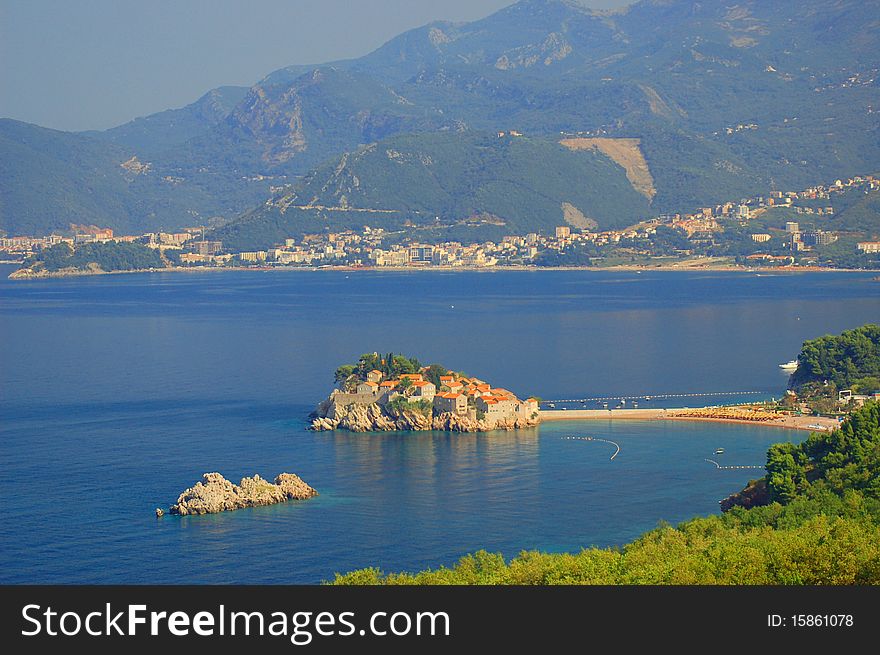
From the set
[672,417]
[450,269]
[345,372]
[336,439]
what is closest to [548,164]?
[450,269]

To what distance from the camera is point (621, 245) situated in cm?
12562

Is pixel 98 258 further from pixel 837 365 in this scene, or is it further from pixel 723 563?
pixel 723 563

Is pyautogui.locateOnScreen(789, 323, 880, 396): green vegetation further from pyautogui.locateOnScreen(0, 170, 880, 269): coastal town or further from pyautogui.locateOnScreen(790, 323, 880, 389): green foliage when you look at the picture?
pyautogui.locateOnScreen(0, 170, 880, 269): coastal town

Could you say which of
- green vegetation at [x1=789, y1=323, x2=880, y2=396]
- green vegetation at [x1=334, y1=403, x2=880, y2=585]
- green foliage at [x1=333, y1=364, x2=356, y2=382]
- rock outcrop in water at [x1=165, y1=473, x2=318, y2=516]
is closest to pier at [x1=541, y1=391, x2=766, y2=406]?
green vegetation at [x1=789, y1=323, x2=880, y2=396]

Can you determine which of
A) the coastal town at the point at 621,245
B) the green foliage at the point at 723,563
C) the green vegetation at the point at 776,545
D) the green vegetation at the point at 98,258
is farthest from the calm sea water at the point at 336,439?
the green vegetation at the point at 98,258

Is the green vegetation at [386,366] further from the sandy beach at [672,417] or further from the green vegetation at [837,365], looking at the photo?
the green vegetation at [837,365]

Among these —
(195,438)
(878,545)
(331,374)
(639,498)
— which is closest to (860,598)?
(878,545)

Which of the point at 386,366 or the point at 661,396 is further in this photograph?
the point at 661,396

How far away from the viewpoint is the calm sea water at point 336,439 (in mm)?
21594

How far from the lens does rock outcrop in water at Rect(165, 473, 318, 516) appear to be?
78.2ft

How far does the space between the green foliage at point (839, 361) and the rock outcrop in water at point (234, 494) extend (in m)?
15.3

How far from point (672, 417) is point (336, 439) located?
7.76 meters

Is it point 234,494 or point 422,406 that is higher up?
point 422,406

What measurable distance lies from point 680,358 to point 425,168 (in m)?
111
